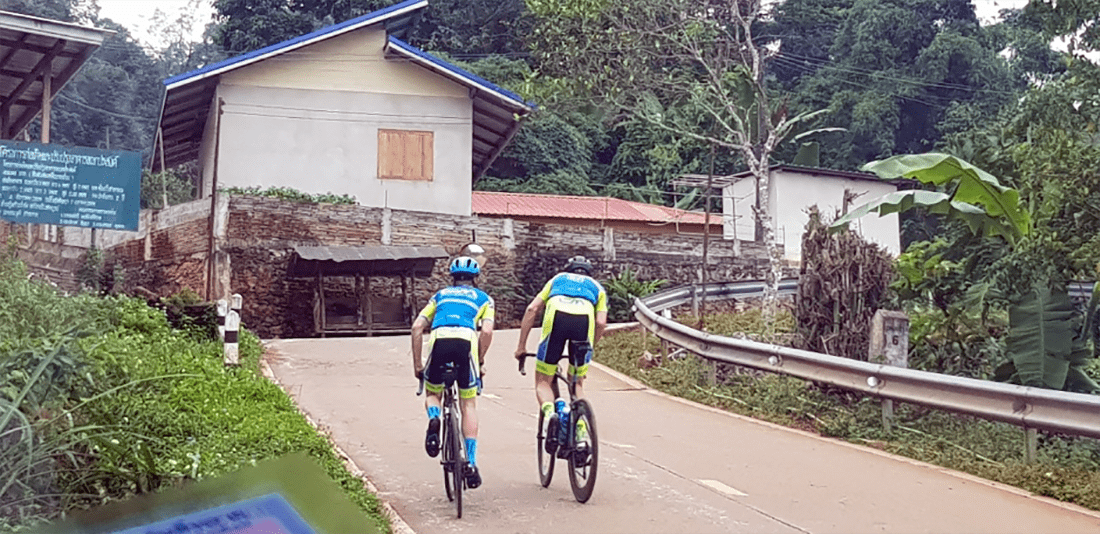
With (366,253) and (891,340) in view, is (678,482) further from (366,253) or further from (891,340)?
(366,253)

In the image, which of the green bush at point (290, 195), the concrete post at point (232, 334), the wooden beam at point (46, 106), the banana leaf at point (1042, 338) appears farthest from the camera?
the green bush at point (290, 195)

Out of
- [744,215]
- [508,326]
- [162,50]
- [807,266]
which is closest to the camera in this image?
[807,266]

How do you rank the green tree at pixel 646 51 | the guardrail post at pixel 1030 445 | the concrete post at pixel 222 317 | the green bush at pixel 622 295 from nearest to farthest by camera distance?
the guardrail post at pixel 1030 445 → the concrete post at pixel 222 317 → the green bush at pixel 622 295 → the green tree at pixel 646 51

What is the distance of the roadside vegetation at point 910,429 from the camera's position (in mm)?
8586

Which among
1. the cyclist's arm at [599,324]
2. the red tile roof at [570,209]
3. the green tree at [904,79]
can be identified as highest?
the green tree at [904,79]

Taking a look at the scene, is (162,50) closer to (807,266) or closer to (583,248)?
(583,248)

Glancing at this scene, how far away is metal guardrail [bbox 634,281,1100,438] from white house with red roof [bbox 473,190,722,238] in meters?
22.9

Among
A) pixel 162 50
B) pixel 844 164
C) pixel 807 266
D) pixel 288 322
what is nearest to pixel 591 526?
pixel 807 266

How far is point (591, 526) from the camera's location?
6957mm

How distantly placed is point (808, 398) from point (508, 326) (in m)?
14.6

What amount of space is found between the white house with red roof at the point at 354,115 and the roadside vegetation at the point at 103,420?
15890 millimetres

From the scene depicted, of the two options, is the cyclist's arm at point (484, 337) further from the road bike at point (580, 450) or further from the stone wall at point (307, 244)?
the stone wall at point (307, 244)

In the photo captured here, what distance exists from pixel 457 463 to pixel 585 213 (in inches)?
1200

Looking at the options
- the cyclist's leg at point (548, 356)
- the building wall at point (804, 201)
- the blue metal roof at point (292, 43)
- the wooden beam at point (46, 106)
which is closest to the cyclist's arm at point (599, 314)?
the cyclist's leg at point (548, 356)
